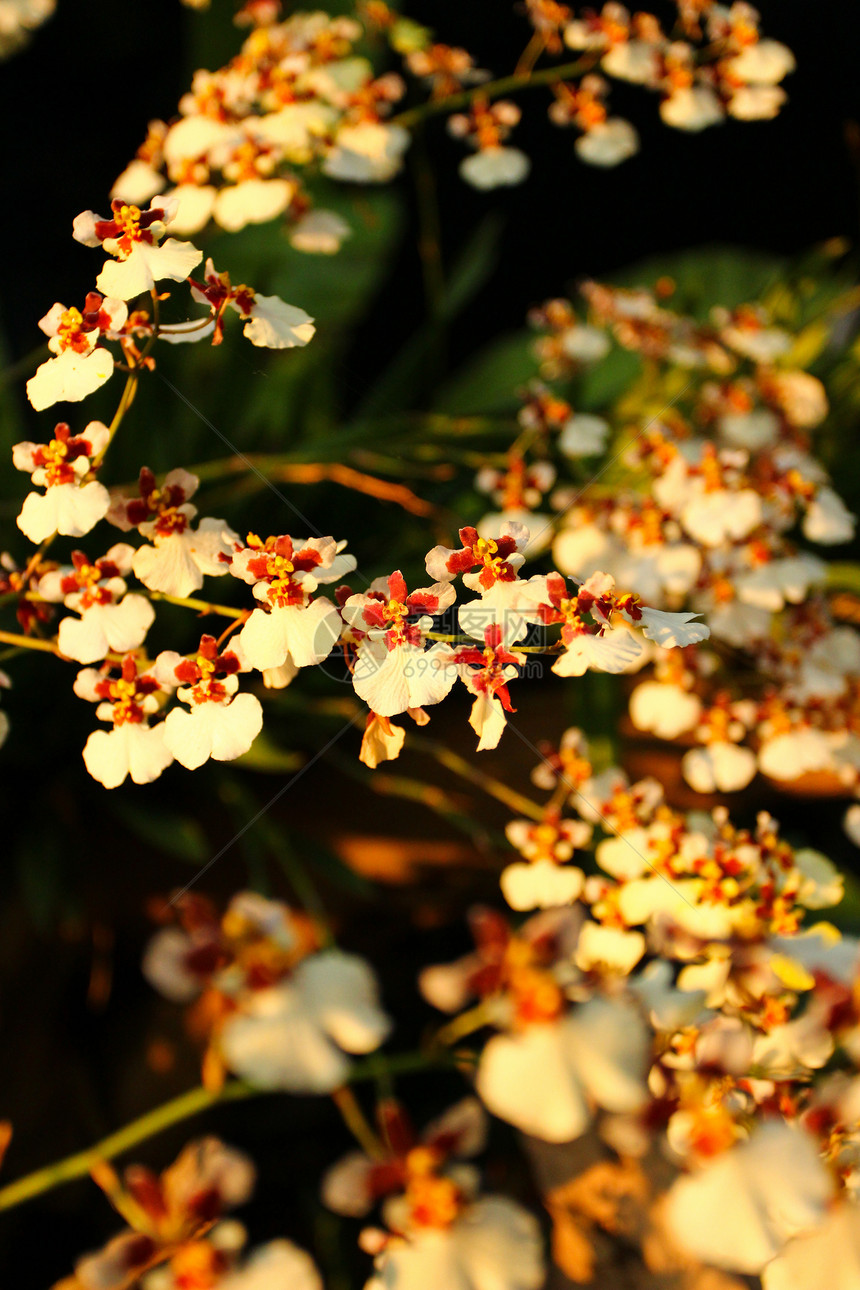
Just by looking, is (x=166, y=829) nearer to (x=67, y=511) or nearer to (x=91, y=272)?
(x=67, y=511)

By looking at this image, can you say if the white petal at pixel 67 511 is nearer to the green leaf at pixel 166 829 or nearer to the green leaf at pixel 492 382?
the green leaf at pixel 166 829

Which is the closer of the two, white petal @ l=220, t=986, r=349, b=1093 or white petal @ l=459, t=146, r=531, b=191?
white petal @ l=220, t=986, r=349, b=1093

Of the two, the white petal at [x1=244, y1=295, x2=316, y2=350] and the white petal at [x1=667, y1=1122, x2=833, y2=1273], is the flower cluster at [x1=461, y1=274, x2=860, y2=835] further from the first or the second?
the white petal at [x1=667, y1=1122, x2=833, y2=1273]

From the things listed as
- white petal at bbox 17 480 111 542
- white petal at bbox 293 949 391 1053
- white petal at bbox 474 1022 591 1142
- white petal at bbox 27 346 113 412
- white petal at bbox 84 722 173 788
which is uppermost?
white petal at bbox 27 346 113 412

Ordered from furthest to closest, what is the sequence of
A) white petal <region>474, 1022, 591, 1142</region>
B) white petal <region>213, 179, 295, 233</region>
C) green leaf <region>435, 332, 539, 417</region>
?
green leaf <region>435, 332, 539, 417</region>, white petal <region>213, 179, 295, 233</region>, white petal <region>474, 1022, 591, 1142</region>

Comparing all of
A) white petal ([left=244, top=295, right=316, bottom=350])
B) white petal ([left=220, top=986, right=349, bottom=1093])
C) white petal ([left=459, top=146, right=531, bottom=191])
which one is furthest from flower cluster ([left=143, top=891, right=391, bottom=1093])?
white petal ([left=459, top=146, right=531, bottom=191])

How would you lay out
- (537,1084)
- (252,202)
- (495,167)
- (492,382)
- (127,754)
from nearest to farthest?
1. (537,1084)
2. (127,754)
3. (252,202)
4. (495,167)
5. (492,382)

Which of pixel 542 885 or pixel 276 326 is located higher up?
pixel 276 326

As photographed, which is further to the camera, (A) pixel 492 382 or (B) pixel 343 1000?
(A) pixel 492 382

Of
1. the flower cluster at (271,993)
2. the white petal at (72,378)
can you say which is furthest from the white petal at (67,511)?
the flower cluster at (271,993)

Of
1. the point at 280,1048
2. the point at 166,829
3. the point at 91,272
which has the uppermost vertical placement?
the point at 91,272

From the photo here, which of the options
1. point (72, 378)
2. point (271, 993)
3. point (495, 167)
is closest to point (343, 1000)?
point (271, 993)
